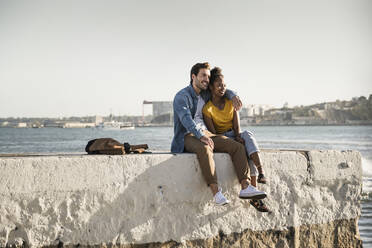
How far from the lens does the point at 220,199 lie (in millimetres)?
3143

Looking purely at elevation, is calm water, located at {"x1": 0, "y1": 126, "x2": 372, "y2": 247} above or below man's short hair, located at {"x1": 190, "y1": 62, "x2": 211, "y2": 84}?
below

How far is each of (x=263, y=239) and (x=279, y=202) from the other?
0.36 m

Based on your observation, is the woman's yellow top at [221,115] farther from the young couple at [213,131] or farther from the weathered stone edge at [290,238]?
the weathered stone edge at [290,238]

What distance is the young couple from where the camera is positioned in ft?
10.6

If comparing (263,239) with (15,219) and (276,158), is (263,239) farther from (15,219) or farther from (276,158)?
(15,219)

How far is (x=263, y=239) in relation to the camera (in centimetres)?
343

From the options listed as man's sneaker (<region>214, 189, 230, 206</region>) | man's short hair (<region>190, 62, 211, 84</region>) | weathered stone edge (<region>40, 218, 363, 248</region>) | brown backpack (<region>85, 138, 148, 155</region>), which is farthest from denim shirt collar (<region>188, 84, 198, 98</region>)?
weathered stone edge (<region>40, 218, 363, 248</region>)

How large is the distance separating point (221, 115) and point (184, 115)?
459 millimetres

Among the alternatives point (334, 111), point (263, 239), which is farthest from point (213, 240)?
point (334, 111)

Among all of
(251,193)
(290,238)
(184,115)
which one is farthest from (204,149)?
(290,238)

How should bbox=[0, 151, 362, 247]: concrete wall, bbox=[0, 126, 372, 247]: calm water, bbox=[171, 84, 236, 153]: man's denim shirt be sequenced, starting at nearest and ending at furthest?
bbox=[0, 151, 362, 247]: concrete wall, bbox=[171, 84, 236, 153]: man's denim shirt, bbox=[0, 126, 372, 247]: calm water

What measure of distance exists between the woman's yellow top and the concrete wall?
0.49 metres

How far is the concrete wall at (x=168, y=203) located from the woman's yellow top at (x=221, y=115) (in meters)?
0.49

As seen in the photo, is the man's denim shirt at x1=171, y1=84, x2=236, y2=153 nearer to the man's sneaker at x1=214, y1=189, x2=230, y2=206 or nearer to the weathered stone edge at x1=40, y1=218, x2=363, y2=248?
the man's sneaker at x1=214, y1=189, x2=230, y2=206
